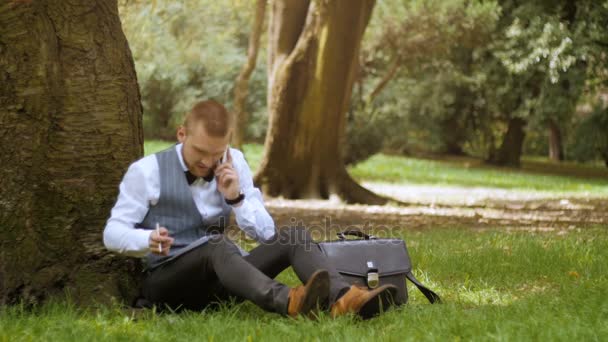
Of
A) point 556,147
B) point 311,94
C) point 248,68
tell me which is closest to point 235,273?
point 311,94

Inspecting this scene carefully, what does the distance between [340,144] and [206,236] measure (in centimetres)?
881

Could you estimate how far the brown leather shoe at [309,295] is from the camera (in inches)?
166

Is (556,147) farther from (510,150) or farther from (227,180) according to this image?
(227,180)

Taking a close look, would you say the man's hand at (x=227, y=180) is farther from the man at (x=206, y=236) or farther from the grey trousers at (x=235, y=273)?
the grey trousers at (x=235, y=273)

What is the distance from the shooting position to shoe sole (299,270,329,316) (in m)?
4.20

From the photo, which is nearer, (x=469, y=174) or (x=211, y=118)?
(x=211, y=118)

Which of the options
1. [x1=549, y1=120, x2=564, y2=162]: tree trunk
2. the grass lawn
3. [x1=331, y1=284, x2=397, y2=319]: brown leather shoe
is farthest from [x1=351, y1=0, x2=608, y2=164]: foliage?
[x1=331, y1=284, x2=397, y2=319]: brown leather shoe

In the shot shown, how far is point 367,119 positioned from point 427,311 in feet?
53.6

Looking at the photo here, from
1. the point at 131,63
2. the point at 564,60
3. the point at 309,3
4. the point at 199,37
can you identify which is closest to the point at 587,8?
the point at 564,60

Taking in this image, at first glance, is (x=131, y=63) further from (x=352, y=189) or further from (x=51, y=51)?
(x=352, y=189)

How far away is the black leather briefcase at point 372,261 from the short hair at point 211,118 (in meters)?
0.91

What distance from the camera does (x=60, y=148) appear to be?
17.0 feet

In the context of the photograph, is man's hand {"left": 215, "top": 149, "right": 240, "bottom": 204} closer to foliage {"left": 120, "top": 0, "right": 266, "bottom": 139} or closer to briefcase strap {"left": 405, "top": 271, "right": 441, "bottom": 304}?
briefcase strap {"left": 405, "top": 271, "right": 441, "bottom": 304}

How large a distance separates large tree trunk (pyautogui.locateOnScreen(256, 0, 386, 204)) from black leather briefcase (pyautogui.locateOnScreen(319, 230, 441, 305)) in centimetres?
797
